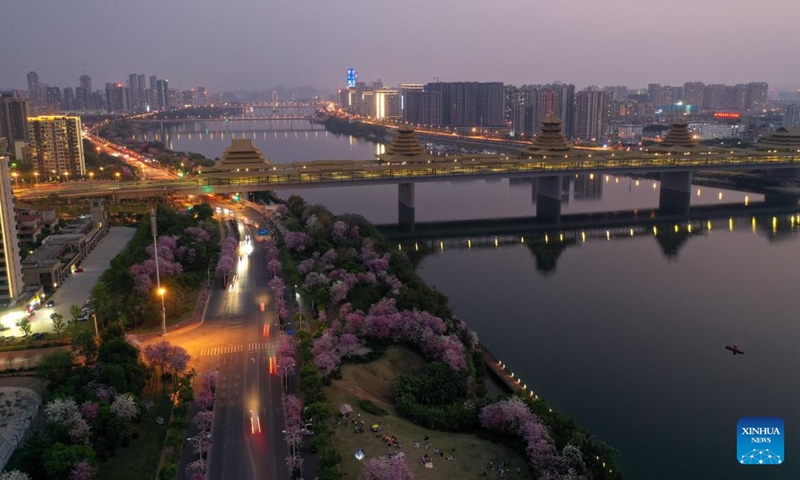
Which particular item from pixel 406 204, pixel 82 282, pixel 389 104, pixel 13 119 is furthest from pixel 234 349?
pixel 389 104

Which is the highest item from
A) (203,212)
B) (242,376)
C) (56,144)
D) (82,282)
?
(56,144)

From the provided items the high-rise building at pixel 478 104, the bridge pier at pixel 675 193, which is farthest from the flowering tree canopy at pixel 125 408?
the high-rise building at pixel 478 104

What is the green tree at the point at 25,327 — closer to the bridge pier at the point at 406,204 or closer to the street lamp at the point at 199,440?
the street lamp at the point at 199,440

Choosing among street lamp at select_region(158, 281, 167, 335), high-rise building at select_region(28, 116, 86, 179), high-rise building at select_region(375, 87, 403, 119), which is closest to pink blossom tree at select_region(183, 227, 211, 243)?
street lamp at select_region(158, 281, 167, 335)

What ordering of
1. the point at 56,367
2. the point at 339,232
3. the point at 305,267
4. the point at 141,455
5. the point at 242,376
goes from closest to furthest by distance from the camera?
the point at 141,455
the point at 56,367
the point at 242,376
the point at 305,267
the point at 339,232

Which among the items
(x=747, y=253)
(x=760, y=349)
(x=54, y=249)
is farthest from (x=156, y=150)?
(x=760, y=349)

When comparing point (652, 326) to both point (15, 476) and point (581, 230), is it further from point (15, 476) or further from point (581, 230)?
point (15, 476)

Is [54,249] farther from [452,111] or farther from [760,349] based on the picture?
[452,111]
